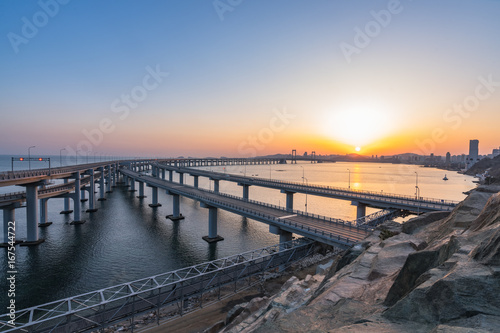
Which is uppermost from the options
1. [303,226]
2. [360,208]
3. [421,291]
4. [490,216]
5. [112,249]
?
[490,216]

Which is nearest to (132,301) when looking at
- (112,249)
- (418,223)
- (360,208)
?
(418,223)

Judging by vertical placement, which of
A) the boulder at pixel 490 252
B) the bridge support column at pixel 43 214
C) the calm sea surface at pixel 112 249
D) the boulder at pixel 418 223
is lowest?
the calm sea surface at pixel 112 249

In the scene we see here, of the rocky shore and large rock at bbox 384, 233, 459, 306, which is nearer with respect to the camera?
the rocky shore

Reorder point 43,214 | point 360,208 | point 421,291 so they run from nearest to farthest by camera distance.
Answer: point 421,291
point 360,208
point 43,214

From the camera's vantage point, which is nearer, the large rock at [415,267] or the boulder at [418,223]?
the large rock at [415,267]

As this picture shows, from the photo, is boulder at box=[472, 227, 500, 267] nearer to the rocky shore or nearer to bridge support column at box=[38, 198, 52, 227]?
the rocky shore

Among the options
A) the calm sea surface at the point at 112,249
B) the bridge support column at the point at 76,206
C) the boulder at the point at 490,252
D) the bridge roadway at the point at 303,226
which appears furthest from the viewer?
the bridge support column at the point at 76,206

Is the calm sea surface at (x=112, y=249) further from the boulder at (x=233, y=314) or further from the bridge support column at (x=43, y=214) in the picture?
the boulder at (x=233, y=314)

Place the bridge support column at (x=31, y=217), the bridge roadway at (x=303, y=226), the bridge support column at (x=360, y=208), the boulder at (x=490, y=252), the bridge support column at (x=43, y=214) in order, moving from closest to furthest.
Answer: the boulder at (x=490, y=252) < the bridge roadway at (x=303, y=226) < the bridge support column at (x=31, y=217) < the bridge support column at (x=360, y=208) < the bridge support column at (x=43, y=214)

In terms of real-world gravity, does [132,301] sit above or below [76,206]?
below

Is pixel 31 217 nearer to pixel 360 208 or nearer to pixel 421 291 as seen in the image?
pixel 421 291

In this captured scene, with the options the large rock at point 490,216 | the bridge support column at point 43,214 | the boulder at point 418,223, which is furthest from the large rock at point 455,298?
the bridge support column at point 43,214

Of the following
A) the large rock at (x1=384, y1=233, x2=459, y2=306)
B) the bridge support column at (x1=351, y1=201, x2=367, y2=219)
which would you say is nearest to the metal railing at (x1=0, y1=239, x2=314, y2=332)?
the large rock at (x1=384, y1=233, x2=459, y2=306)

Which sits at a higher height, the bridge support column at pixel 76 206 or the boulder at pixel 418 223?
the boulder at pixel 418 223
